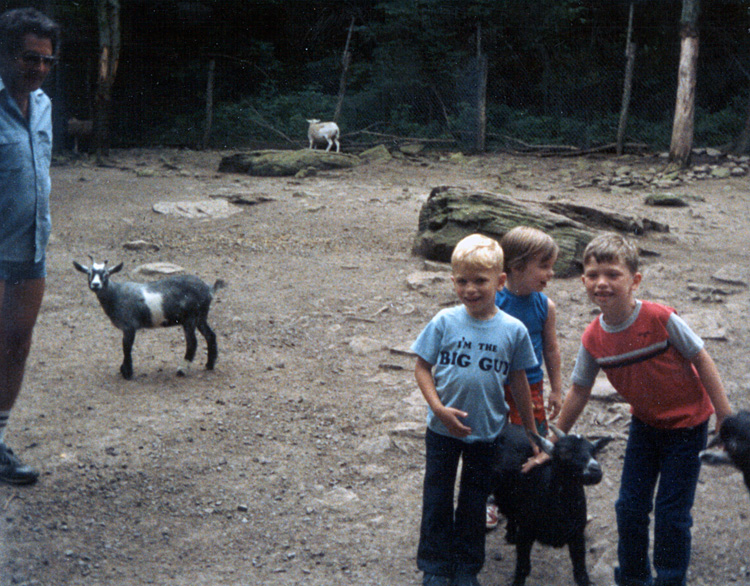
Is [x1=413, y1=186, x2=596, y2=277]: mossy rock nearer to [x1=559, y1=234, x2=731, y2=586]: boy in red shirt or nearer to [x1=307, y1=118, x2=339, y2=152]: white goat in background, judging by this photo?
[x1=559, y1=234, x2=731, y2=586]: boy in red shirt

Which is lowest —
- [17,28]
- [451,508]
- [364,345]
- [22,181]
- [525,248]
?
[364,345]

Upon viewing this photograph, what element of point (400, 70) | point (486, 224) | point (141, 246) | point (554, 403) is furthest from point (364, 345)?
point (400, 70)

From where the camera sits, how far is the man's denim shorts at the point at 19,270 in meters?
3.43

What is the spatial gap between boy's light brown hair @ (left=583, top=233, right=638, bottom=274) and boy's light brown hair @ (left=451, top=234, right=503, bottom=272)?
14.1 inches

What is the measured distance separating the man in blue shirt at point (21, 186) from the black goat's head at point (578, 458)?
7.62 feet

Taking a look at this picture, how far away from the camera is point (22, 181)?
3395 mm

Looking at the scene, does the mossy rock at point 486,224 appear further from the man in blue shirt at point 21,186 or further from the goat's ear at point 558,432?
the man in blue shirt at point 21,186

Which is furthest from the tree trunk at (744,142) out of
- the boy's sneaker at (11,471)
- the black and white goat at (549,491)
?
the boy's sneaker at (11,471)

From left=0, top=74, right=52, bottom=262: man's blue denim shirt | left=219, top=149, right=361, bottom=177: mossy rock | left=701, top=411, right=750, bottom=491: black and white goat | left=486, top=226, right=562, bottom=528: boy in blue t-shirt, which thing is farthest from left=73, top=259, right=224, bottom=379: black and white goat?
left=219, top=149, right=361, bottom=177: mossy rock

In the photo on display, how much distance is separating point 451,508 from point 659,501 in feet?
2.41

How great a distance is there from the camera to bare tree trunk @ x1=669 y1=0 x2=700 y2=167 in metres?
13.1

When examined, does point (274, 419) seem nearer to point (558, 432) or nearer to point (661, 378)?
point (558, 432)

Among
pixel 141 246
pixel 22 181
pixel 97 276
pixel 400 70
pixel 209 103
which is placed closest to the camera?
pixel 22 181

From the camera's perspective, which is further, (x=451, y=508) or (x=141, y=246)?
(x=141, y=246)
